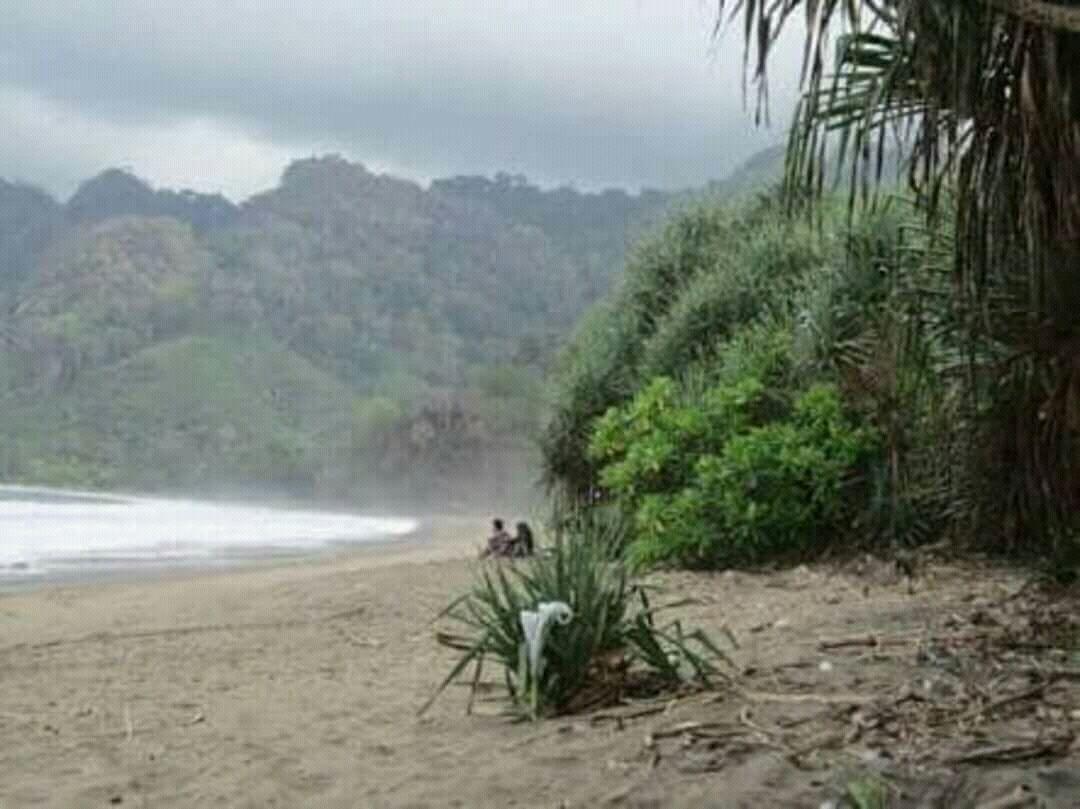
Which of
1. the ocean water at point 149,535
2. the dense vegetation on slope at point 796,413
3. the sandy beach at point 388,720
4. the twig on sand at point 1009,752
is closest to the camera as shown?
the twig on sand at point 1009,752

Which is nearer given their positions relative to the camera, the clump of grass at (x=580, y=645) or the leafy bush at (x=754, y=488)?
the clump of grass at (x=580, y=645)

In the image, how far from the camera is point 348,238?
11644 cm

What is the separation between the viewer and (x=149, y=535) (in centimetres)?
3150

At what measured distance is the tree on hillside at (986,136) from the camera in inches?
Result: 177

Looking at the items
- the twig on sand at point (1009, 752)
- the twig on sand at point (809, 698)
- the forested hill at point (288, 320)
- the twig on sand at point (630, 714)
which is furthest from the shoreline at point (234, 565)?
the forested hill at point (288, 320)

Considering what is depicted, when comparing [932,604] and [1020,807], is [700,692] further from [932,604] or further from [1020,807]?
[932,604]

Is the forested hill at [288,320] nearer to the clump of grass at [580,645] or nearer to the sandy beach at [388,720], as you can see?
the sandy beach at [388,720]

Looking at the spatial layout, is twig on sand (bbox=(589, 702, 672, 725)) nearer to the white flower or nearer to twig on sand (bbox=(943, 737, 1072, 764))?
the white flower

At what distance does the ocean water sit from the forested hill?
50.2 ft

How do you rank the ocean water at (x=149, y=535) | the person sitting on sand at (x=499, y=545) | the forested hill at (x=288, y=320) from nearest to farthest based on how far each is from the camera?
1. the person sitting on sand at (x=499, y=545)
2. the ocean water at (x=149, y=535)
3. the forested hill at (x=288, y=320)

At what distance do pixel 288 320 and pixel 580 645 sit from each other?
322ft

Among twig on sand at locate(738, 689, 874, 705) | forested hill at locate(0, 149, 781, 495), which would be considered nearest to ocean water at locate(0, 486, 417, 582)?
forested hill at locate(0, 149, 781, 495)

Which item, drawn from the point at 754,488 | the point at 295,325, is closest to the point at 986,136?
the point at 754,488

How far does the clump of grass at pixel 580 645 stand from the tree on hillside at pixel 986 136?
159 centimetres
